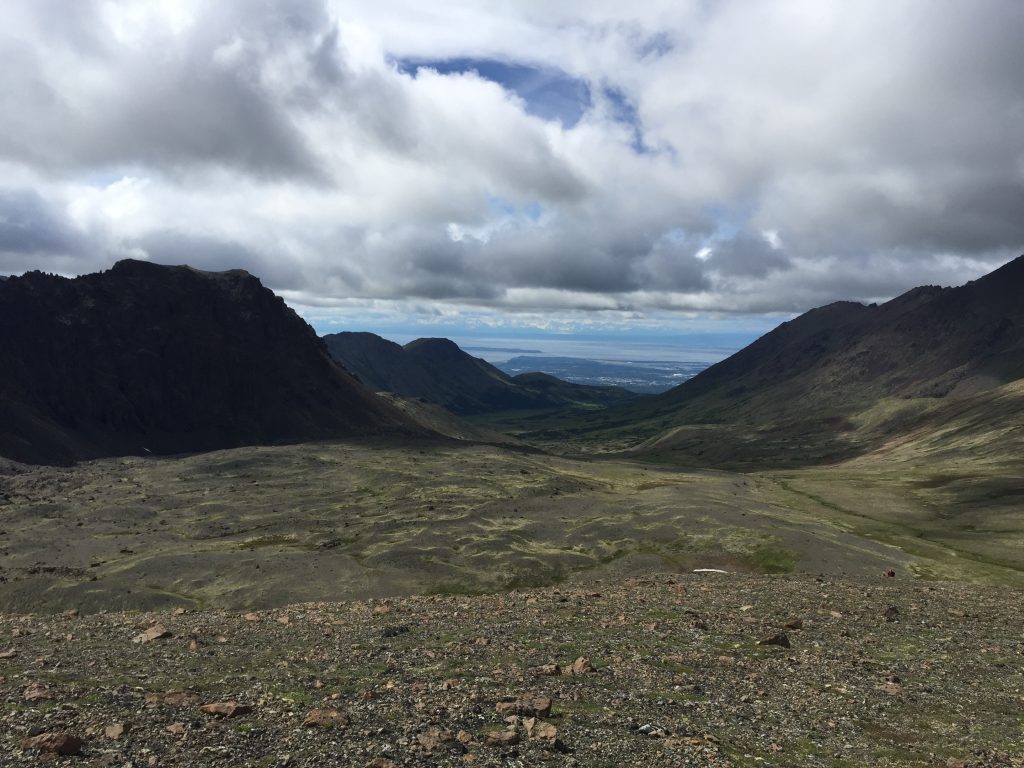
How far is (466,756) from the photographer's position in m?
22.6

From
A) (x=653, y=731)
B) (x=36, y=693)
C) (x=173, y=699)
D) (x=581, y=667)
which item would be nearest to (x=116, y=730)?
(x=173, y=699)

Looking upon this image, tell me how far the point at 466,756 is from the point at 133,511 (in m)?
123

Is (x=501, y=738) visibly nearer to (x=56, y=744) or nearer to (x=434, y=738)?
(x=434, y=738)

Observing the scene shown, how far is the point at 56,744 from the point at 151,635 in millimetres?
21174

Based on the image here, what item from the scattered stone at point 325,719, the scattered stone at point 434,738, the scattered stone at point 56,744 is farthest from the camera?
the scattered stone at point 325,719

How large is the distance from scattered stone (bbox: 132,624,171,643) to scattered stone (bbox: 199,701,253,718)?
1727 cm

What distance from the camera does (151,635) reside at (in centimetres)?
4044

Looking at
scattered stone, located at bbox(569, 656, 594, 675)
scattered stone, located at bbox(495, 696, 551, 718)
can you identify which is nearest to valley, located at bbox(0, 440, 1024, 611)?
scattered stone, located at bbox(569, 656, 594, 675)

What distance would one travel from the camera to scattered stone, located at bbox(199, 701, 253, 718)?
82.9ft

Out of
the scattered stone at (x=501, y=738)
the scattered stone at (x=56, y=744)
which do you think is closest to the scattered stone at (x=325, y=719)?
the scattered stone at (x=501, y=738)

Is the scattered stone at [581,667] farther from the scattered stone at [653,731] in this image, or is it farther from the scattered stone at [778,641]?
the scattered stone at [778,641]

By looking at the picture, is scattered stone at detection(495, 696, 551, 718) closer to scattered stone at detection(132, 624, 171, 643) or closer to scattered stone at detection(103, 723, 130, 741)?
scattered stone at detection(103, 723, 130, 741)

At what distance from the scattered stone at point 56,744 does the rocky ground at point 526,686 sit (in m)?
0.06

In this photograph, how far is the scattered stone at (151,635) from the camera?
3975 cm
